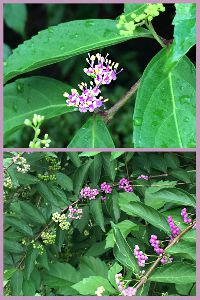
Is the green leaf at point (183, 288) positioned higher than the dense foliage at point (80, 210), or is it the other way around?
the dense foliage at point (80, 210)

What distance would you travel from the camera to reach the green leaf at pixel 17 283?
1.66 meters

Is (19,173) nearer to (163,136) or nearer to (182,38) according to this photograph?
(163,136)

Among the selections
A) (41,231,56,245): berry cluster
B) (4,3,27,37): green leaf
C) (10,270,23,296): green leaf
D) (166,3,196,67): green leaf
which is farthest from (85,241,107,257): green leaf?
(4,3,27,37): green leaf

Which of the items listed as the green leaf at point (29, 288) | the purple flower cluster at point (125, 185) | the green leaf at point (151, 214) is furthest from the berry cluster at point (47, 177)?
the green leaf at point (151, 214)

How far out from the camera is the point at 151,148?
51.3 inches

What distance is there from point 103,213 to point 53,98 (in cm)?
47

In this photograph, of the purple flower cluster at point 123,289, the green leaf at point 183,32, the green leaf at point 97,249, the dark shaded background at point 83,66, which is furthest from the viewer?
the dark shaded background at point 83,66

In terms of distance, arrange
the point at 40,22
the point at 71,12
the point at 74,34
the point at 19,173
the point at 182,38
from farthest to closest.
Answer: the point at 40,22
the point at 71,12
the point at 19,173
the point at 74,34
the point at 182,38

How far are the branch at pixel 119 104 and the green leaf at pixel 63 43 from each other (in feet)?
0.42

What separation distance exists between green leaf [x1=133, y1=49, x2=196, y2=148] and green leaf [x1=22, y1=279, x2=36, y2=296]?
2.23 feet

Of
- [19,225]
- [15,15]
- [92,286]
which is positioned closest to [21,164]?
[19,225]

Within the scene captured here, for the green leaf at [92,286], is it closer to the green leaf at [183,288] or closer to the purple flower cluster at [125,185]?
the green leaf at [183,288]

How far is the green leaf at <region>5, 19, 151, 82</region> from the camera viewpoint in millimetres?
1345

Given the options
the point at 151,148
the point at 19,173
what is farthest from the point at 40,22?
the point at 151,148
